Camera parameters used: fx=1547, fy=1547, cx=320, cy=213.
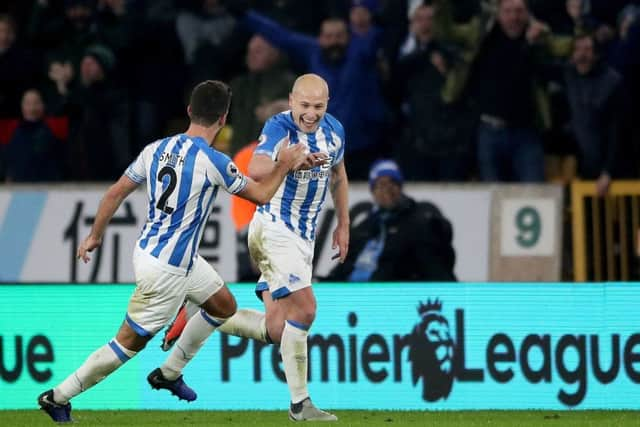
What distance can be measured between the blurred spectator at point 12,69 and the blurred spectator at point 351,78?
284cm

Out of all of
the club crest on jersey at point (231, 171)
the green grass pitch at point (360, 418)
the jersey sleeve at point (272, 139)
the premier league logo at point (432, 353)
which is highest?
the jersey sleeve at point (272, 139)

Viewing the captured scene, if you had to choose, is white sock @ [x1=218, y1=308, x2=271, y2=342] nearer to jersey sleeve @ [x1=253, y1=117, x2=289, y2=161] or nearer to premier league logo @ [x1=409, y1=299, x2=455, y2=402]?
jersey sleeve @ [x1=253, y1=117, x2=289, y2=161]

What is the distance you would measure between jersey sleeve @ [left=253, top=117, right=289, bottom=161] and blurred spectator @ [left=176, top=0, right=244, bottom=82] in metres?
6.36

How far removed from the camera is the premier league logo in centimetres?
1046

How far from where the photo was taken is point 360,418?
962 cm

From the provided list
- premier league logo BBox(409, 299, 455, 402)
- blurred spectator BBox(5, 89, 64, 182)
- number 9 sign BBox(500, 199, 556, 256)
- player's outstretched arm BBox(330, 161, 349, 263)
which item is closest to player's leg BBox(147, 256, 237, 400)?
player's outstretched arm BBox(330, 161, 349, 263)

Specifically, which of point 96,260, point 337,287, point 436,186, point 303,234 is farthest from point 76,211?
point 303,234

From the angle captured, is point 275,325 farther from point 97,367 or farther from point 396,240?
point 396,240

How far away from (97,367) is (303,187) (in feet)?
5.35

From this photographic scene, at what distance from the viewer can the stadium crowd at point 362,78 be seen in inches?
550

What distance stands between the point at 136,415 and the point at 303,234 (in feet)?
5.83

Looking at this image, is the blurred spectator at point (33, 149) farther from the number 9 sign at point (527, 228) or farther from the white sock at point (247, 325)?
the white sock at point (247, 325)

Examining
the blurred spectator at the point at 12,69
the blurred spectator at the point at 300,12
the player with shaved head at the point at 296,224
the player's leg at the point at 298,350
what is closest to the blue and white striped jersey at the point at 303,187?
the player with shaved head at the point at 296,224

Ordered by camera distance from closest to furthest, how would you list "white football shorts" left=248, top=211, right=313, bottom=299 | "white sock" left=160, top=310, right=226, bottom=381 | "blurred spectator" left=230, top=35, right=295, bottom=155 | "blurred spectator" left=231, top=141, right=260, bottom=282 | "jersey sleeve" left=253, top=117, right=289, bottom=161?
"jersey sleeve" left=253, top=117, right=289, bottom=161, "white football shorts" left=248, top=211, right=313, bottom=299, "white sock" left=160, top=310, right=226, bottom=381, "blurred spectator" left=231, top=141, right=260, bottom=282, "blurred spectator" left=230, top=35, right=295, bottom=155
